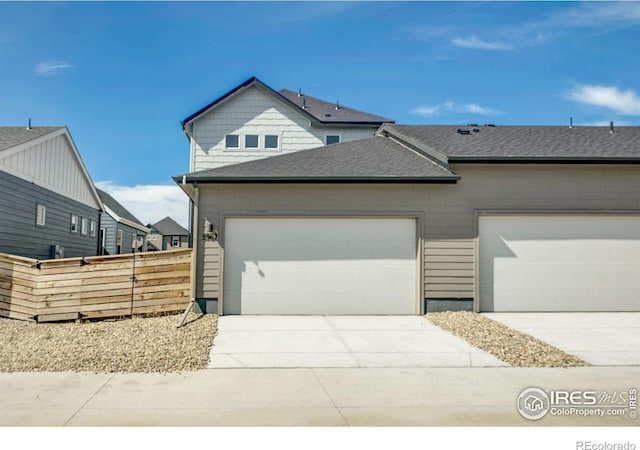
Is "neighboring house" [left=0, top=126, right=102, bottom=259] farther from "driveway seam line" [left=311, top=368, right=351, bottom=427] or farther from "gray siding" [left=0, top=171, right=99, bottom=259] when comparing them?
"driveway seam line" [left=311, top=368, right=351, bottom=427]

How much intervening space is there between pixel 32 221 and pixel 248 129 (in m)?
8.09

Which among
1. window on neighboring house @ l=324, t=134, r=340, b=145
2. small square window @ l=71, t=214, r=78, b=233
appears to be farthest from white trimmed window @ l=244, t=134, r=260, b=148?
small square window @ l=71, t=214, r=78, b=233

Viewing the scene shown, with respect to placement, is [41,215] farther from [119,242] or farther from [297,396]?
[297,396]

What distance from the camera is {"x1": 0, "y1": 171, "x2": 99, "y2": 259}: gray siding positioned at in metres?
12.4

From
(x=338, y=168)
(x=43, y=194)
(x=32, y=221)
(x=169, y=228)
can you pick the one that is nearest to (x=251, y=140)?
(x=43, y=194)

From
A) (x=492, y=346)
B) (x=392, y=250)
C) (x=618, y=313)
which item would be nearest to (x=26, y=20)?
(x=392, y=250)

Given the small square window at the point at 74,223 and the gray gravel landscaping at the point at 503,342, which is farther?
the small square window at the point at 74,223

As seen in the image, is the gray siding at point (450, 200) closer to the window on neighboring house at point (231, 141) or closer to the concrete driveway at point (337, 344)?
the concrete driveway at point (337, 344)

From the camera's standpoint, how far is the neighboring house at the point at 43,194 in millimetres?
12615

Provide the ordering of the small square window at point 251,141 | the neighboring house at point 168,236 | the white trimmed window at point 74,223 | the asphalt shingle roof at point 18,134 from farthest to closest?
1. the neighboring house at point 168,236
2. the small square window at point 251,141
3. the white trimmed window at point 74,223
4. the asphalt shingle roof at point 18,134

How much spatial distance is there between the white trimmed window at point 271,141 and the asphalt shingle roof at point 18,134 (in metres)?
7.30

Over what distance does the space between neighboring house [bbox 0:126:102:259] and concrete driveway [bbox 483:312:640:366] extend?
1282 centimetres

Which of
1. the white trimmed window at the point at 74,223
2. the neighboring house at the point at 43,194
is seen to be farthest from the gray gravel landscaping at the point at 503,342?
the white trimmed window at the point at 74,223

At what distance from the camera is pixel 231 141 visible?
58.5 ft
